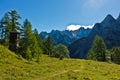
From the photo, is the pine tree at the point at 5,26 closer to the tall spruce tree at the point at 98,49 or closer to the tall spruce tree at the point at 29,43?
the tall spruce tree at the point at 29,43

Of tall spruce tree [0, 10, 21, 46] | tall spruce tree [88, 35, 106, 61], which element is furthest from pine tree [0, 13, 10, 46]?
tall spruce tree [88, 35, 106, 61]

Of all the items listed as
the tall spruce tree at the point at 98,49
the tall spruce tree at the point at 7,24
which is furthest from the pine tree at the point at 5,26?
the tall spruce tree at the point at 98,49

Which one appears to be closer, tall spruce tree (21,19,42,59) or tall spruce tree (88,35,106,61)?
tall spruce tree (21,19,42,59)

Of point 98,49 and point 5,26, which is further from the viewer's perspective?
point 98,49

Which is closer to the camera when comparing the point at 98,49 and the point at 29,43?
the point at 29,43

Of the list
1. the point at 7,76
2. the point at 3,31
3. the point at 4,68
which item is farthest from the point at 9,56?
the point at 3,31

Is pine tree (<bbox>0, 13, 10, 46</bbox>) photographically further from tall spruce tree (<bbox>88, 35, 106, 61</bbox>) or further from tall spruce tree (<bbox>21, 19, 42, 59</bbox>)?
tall spruce tree (<bbox>88, 35, 106, 61</bbox>)

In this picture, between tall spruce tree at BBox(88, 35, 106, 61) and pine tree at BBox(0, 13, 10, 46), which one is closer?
pine tree at BBox(0, 13, 10, 46)

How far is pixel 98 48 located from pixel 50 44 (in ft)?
69.8

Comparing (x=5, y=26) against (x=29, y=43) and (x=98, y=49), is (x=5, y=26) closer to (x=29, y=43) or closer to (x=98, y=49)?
(x=29, y=43)

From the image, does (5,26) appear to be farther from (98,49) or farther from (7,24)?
(98,49)

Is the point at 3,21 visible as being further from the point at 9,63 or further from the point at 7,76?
the point at 7,76

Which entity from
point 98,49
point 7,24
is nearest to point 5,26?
point 7,24

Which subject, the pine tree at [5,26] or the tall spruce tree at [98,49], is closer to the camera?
the pine tree at [5,26]
